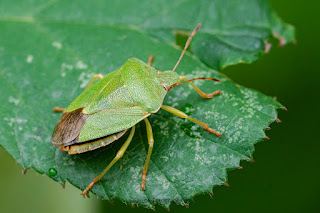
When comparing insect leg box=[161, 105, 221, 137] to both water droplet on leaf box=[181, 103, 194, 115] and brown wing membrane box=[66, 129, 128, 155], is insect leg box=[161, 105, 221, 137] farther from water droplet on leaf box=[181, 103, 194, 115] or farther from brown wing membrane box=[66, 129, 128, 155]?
brown wing membrane box=[66, 129, 128, 155]

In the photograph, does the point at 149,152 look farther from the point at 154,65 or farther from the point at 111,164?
the point at 154,65

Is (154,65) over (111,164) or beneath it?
over

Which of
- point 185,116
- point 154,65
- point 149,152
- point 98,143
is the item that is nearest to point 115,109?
point 98,143

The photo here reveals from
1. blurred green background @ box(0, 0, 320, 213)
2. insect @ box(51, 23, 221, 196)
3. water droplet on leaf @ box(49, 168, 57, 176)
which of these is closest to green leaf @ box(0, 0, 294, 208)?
water droplet on leaf @ box(49, 168, 57, 176)

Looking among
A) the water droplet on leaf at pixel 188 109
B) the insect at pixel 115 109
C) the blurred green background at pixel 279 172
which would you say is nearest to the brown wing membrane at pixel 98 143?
the insect at pixel 115 109

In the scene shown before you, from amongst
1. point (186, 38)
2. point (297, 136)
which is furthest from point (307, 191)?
point (186, 38)

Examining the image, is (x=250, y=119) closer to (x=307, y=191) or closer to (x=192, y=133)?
(x=192, y=133)
